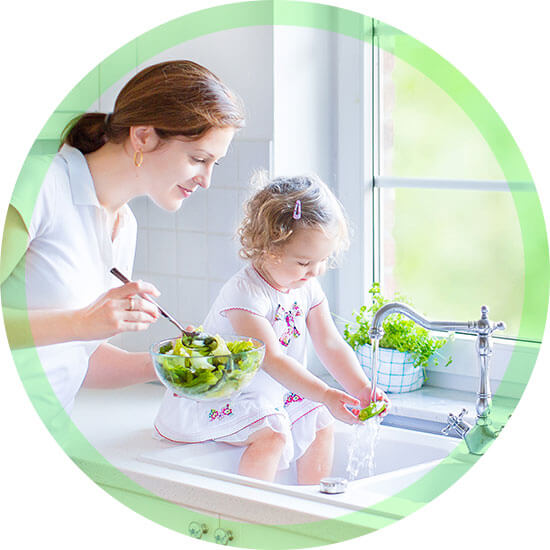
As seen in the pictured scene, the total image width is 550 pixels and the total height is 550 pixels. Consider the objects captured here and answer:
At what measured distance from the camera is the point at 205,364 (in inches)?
46.6

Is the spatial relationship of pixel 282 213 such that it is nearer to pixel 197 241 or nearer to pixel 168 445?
pixel 197 241

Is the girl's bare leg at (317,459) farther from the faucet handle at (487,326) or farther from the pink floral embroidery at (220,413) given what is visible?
the faucet handle at (487,326)

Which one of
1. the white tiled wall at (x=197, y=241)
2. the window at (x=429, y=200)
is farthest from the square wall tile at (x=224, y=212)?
the window at (x=429, y=200)

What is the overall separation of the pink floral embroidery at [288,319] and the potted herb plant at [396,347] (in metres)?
0.12

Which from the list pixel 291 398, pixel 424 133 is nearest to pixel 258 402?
pixel 291 398

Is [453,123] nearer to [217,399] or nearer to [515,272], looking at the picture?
[515,272]

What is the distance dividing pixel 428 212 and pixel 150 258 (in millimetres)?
443

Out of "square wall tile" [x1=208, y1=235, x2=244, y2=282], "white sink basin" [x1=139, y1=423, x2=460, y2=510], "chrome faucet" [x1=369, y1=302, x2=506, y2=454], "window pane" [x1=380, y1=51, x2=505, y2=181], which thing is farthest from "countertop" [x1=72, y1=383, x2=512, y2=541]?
"window pane" [x1=380, y1=51, x2=505, y2=181]

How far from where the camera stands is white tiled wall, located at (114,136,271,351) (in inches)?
50.9

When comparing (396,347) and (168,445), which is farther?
(396,347)

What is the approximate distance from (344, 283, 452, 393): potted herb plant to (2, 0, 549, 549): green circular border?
0.61ft

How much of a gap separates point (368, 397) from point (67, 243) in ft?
1.63

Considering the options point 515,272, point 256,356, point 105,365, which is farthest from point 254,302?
point 515,272

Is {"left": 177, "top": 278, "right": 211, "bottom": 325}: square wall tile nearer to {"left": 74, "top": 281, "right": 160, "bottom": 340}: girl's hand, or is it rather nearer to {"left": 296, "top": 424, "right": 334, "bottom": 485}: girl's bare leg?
{"left": 74, "top": 281, "right": 160, "bottom": 340}: girl's hand
